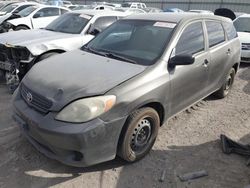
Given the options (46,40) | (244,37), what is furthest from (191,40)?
(244,37)

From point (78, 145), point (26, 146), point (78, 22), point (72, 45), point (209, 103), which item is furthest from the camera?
point (78, 22)

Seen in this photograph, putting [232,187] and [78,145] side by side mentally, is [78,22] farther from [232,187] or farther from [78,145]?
[232,187]

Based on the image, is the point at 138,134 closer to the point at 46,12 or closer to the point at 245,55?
the point at 245,55

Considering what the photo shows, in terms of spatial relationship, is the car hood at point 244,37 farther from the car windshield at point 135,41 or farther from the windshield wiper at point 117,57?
the windshield wiper at point 117,57

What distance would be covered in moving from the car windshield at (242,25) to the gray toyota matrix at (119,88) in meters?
5.45

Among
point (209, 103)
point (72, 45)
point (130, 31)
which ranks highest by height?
point (130, 31)

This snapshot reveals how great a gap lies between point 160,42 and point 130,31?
65 cm

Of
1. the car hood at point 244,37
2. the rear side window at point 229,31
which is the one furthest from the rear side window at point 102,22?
the car hood at point 244,37

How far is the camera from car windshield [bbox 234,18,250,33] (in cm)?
934

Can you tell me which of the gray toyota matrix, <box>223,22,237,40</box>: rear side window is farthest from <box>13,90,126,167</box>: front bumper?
<box>223,22,237,40</box>: rear side window

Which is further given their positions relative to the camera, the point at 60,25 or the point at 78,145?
the point at 60,25

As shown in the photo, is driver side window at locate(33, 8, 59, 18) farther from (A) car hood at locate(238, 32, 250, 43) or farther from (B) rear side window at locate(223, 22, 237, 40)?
(B) rear side window at locate(223, 22, 237, 40)

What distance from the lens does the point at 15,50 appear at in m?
5.58

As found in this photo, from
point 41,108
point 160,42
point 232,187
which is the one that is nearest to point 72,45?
point 160,42
